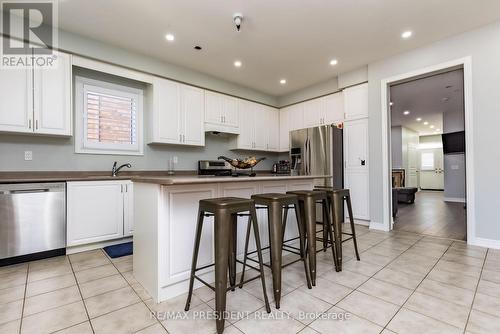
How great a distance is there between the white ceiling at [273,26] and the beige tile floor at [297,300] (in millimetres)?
2814

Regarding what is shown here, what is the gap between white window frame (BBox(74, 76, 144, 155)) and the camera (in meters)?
3.28

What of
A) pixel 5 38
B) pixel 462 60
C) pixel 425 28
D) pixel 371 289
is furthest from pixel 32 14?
pixel 462 60

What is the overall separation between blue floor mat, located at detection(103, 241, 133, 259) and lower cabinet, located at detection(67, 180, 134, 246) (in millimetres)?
124

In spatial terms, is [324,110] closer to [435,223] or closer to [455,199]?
[435,223]

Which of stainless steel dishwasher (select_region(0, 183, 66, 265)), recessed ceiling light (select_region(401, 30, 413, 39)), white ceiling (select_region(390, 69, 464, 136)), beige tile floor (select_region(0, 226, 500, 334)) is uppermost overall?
recessed ceiling light (select_region(401, 30, 413, 39))

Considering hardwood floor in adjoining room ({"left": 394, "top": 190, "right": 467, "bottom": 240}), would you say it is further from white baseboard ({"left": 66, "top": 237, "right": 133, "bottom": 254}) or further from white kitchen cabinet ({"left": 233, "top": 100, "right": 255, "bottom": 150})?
white baseboard ({"left": 66, "top": 237, "right": 133, "bottom": 254})

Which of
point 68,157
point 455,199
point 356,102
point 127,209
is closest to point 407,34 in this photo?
point 356,102

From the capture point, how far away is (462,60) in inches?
121

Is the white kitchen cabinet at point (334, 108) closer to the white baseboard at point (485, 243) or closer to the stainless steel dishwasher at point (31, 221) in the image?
the white baseboard at point (485, 243)

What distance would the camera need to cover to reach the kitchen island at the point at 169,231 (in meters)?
Answer: 1.79

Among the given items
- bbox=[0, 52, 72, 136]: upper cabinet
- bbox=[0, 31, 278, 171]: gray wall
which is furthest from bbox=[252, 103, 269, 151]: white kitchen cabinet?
bbox=[0, 52, 72, 136]: upper cabinet

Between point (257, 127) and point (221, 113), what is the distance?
3.27 feet

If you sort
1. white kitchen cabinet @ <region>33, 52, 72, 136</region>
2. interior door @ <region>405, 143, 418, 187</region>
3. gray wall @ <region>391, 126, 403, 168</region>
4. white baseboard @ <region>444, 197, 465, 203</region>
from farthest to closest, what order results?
interior door @ <region>405, 143, 418, 187</region> → gray wall @ <region>391, 126, 403, 168</region> → white baseboard @ <region>444, 197, 465, 203</region> → white kitchen cabinet @ <region>33, 52, 72, 136</region>

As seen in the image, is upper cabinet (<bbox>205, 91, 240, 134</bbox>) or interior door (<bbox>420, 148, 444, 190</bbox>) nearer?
upper cabinet (<bbox>205, 91, 240, 134</bbox>)
